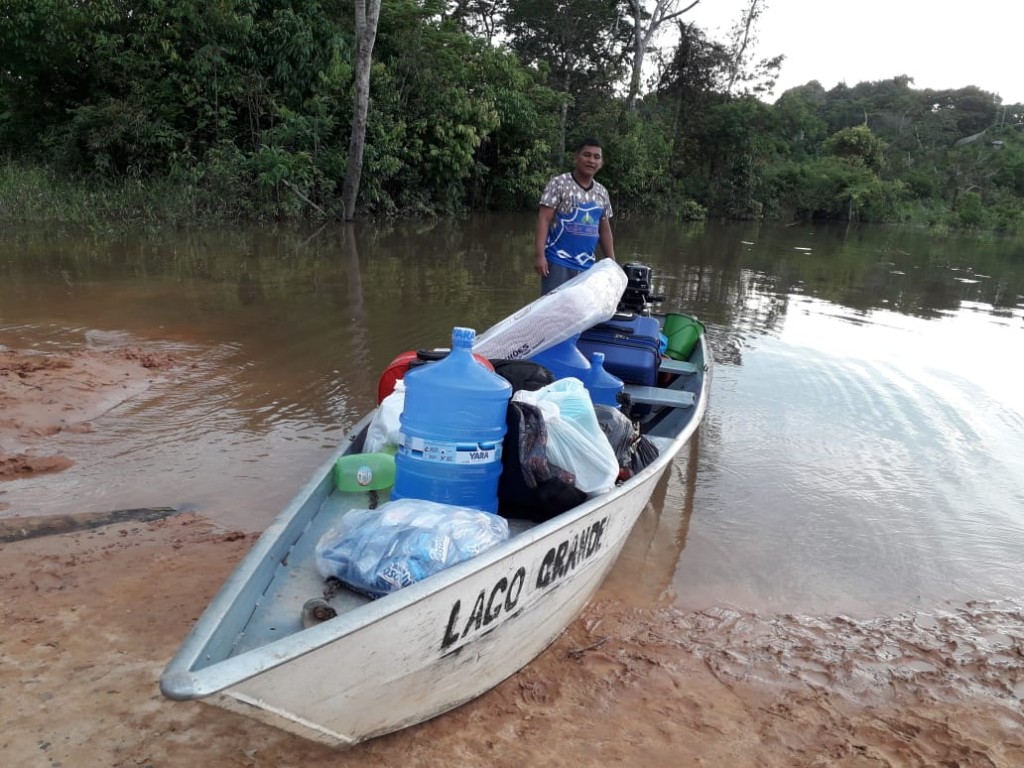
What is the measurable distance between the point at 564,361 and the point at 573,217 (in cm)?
204

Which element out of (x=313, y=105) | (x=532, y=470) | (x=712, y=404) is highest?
(x=313, y=105)

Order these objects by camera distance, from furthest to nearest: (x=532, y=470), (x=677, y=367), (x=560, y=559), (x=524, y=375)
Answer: (x=677, y=367)
(x=524, y=375)
(x=532, y=470)
(x=560, y=559)

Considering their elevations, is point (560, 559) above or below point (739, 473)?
above

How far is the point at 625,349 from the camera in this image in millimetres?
4656

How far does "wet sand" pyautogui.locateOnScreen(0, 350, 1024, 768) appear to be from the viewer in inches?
90.8

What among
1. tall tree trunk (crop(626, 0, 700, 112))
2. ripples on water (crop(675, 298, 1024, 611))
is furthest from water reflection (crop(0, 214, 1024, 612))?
tall tree trunk (crop(626, 0, 700, 112))

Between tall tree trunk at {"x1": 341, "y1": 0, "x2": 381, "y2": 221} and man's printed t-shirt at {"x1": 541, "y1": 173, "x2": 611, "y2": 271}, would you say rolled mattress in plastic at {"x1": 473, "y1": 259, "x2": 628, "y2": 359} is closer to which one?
man's printed t-shirt at {"x1": 541, "y1": 173, "x2": 611, "y2": 271}

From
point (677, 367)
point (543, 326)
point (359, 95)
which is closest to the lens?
point (543, 326)

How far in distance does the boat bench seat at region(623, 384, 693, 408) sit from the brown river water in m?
0.66

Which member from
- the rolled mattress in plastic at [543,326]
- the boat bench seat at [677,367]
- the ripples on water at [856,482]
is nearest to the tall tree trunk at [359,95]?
the ripples on water at [856,482]

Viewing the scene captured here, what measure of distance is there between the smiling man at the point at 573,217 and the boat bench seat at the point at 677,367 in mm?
948

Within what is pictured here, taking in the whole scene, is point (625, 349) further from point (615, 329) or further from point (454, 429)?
point (454, 429)

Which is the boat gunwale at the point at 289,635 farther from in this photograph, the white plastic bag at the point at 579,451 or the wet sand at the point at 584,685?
the wet sand at the point at 584,685

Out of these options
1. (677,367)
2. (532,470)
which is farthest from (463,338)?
(677,367)
